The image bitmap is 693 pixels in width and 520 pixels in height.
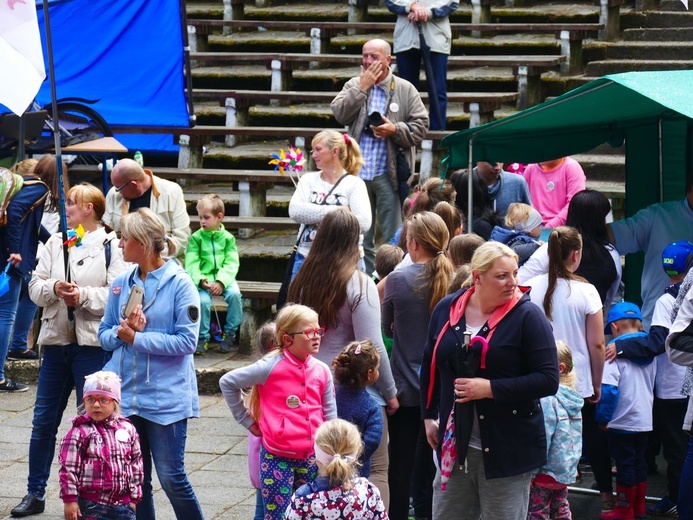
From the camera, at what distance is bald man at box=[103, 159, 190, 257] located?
26.7ft

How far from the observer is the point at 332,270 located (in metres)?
5.80

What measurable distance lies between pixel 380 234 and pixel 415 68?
197cm

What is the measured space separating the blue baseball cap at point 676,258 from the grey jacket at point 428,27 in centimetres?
519

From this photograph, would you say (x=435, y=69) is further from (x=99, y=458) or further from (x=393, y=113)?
(x=99, y=458)

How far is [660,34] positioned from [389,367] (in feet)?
31.3

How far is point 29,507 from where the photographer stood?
6.70m

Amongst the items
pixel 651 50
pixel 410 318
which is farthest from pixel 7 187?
pixel 651 50

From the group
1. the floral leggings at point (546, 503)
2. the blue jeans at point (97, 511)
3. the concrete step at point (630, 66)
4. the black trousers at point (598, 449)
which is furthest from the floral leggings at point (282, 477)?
the concrete step at point (630, 66)

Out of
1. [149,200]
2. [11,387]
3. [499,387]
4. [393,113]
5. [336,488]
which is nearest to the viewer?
[336,488]

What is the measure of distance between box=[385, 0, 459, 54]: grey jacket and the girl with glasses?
6.76 meters

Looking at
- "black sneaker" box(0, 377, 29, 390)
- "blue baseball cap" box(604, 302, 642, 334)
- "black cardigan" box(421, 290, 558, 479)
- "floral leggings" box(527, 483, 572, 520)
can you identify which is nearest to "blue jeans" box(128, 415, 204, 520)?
"black cardigan" box(421, 290, 558, 479)

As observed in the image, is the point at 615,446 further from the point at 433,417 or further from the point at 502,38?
the point at 502,38

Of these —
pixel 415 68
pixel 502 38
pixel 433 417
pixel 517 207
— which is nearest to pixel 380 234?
pixel 415 68

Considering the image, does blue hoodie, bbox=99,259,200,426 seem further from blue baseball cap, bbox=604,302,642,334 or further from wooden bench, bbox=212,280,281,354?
wooden bench, bbox=212,280,281,354
